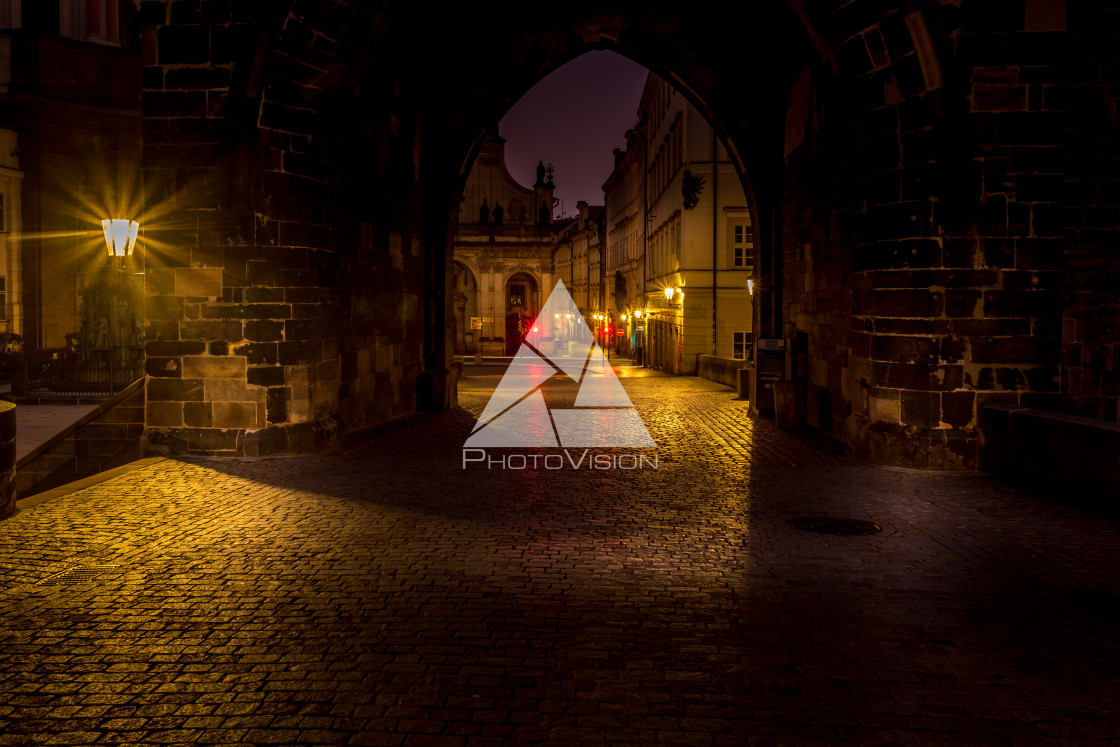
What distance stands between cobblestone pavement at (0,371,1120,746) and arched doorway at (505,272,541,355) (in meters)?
45.6

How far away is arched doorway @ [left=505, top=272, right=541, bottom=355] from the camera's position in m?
56.7

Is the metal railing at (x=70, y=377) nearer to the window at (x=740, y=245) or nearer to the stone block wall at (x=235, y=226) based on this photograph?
the stone block wall at (x=235, y=226)

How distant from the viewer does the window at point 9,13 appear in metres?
31.2

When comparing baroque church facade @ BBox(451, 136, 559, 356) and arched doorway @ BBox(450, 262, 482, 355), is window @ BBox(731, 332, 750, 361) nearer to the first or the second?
arched doorway @ BBox(450, 262, 482, 355)

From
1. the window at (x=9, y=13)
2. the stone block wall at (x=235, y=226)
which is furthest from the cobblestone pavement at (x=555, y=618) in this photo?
the window at (x=9, y=13)

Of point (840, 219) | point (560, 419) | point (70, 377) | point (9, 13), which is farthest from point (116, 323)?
point (9, 13)

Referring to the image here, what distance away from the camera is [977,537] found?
21.8 feet

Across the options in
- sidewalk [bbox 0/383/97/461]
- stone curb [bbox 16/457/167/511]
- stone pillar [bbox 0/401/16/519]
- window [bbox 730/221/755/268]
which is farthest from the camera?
window [bbox 730/221/755/268]

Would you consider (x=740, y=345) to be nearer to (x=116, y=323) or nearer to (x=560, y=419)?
(x=560, y=419)

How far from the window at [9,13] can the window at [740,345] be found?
27689mm

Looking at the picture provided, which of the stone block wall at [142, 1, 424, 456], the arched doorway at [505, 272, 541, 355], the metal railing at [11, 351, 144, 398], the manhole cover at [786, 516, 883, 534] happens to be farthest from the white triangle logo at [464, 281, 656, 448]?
the arched doorway at [505, 272, 541, 355]

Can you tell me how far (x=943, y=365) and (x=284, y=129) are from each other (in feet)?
26.7

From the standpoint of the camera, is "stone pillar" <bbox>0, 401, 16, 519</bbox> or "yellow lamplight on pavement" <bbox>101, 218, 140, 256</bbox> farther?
"yellow lamplight on pavement" <bbox>101, 218, 140, 256</bbox>

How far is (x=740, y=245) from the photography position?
31.0 meters
